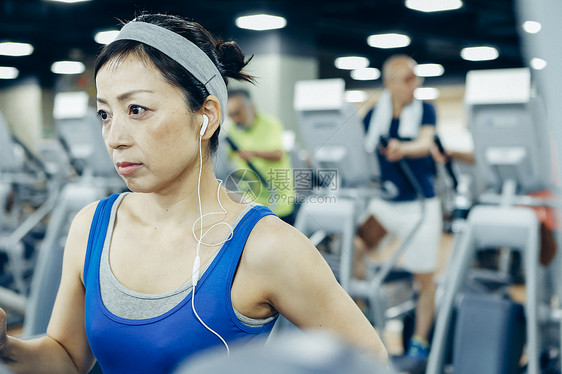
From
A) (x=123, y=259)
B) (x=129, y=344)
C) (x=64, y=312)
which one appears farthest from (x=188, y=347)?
(x=64, y=312)

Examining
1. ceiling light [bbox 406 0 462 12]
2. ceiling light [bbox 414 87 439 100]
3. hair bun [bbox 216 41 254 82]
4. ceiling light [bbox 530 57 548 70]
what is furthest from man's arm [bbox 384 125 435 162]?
ceiling light [bbox 530 57 548 70]

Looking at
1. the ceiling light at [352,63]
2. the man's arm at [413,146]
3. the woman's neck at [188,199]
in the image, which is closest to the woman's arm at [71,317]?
the woman's neck at [188,199]

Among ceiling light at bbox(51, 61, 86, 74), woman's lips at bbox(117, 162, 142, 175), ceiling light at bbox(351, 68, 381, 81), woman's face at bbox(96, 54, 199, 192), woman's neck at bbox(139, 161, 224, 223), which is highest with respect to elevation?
ceiling light at bbox(51, 61, 86, 74)

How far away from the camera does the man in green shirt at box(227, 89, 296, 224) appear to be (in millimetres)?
872

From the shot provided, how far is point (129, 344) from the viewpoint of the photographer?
83cm

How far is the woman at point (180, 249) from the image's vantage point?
31.6 inches

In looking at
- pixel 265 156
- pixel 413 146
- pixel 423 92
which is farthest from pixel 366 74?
pixel 413 146

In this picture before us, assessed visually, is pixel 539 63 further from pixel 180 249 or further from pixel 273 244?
pixel 180 249

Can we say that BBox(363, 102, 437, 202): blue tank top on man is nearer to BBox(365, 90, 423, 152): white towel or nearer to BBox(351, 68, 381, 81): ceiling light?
BBox(365, 90, 423, 152): white towel

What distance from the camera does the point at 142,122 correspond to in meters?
0.80

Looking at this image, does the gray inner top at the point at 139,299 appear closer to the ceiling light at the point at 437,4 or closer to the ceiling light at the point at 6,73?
the ceiling light at the point at 437,4

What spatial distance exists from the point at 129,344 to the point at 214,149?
0.33 meters

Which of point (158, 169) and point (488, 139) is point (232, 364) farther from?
point (488, 139)

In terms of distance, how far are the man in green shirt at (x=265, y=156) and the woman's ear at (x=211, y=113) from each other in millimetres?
81
